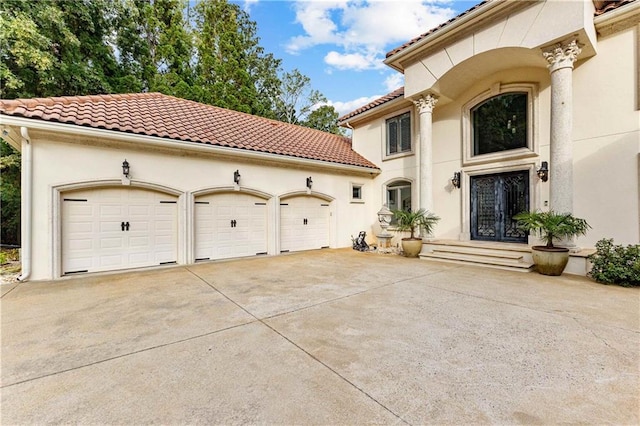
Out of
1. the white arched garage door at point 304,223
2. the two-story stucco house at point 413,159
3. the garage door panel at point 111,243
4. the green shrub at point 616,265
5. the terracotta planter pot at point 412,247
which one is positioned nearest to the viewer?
the green shrub at point 616,265

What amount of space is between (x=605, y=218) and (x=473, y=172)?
3383mm

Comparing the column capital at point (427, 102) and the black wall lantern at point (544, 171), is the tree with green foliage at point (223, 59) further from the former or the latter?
the black wall lantern at point (544, 171)

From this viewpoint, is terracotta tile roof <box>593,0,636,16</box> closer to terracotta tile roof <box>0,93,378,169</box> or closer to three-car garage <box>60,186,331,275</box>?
terracotta tile roof <box>0,93,378,169</box>

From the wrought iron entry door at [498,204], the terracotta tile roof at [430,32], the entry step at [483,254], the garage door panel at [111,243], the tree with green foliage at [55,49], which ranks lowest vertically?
the entry step at [483,254]

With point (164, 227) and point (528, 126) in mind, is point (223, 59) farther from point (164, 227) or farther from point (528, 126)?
point (528, 126)

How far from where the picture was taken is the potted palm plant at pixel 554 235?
5898 millimetres

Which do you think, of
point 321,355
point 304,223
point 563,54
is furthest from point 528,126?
point 321,355

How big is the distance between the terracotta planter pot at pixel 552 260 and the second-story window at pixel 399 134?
5.96 meters

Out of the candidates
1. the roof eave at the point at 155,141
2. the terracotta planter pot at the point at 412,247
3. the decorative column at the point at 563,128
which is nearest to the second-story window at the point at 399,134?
the roof eave at the point at 155,141

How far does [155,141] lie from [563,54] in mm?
10099

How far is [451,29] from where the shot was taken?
7496mm

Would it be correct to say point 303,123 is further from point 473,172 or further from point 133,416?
point 133,416

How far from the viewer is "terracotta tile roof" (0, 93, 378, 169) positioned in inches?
239

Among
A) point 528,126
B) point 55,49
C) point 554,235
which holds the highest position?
point 55,49
